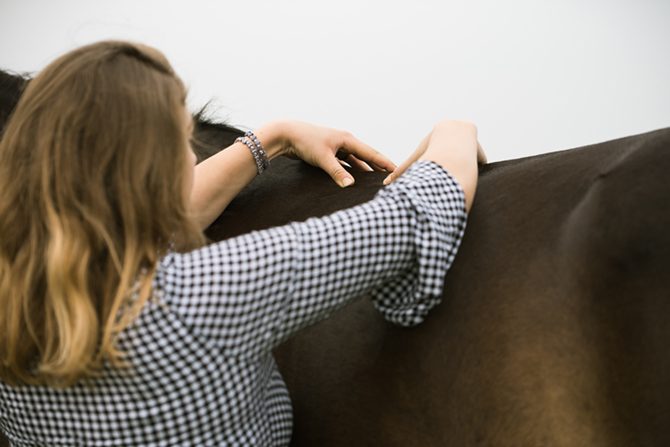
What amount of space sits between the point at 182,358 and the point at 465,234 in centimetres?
39

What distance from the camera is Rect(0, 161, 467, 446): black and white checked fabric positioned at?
61cm

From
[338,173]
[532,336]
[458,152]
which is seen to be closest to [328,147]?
[338,173]

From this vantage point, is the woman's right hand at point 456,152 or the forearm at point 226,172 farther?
the forearm at point 226,172

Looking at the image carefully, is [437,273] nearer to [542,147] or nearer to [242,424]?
[242,424]

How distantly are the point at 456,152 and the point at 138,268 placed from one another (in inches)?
15.1

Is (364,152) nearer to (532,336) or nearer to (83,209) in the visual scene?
(532,336)

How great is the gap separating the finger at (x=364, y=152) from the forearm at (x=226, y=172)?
0.10m

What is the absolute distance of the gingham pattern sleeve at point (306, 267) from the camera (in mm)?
615

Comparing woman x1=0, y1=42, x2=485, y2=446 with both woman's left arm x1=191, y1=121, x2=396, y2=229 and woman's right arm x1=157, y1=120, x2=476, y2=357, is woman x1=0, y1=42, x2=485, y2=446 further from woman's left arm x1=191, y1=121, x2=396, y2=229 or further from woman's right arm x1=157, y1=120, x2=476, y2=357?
woman's left arm x1=191, y1=121, x2=396, y2=229

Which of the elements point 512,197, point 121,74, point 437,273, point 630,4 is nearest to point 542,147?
point 630,4

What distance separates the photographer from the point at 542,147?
2086 mm

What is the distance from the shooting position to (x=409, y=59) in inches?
82.8

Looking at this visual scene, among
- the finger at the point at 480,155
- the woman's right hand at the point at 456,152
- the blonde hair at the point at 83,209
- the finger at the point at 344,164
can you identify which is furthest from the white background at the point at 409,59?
the blonde hair at the point at 83,209

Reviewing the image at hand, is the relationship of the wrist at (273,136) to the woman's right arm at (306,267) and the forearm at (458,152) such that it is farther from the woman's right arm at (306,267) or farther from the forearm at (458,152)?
the woman's right arm at (306,267)
